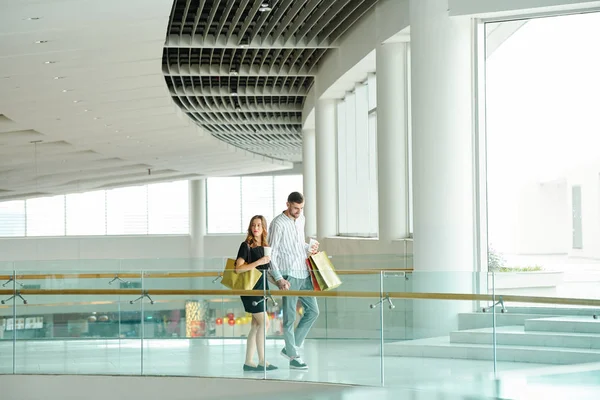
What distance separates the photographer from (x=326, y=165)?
20.9 m

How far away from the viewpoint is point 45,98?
48.1ft

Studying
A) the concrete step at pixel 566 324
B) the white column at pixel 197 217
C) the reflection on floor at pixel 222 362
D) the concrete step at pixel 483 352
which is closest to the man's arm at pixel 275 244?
the reflection on floor at pixel 222 362

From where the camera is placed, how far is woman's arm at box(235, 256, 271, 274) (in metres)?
6.94

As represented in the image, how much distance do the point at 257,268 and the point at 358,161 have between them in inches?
460

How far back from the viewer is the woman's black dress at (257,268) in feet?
23.0

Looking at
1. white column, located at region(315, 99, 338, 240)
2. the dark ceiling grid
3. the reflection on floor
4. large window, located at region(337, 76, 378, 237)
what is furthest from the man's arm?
white column, located at region(315, 99, 338, 240)

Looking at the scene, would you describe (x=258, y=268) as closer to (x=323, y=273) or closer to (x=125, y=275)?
(x=323, y=273)

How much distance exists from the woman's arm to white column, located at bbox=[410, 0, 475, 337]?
381 centimetres

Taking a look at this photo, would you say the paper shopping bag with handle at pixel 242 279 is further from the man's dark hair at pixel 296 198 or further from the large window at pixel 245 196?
the large window at pixel 245 196

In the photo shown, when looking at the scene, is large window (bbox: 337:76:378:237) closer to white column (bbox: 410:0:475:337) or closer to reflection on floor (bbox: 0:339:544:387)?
white column (bbox: 410:0:475:337)

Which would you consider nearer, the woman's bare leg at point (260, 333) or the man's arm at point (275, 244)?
the man's arm at point (275, 244)

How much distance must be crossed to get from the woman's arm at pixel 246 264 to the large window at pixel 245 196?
3424 centimetres

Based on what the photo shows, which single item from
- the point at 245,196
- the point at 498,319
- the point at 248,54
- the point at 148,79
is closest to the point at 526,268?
the point at 498,319

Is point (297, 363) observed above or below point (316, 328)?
below
